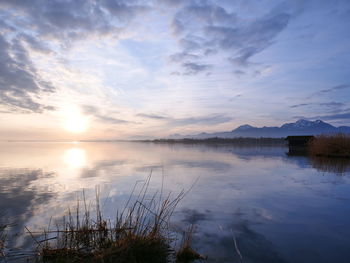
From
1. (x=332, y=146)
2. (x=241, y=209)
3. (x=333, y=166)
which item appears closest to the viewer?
(x=241, y=209)

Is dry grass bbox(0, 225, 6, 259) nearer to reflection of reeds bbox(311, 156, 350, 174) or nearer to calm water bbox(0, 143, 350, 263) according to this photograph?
calm water bbox(0, 143, 350, 263)

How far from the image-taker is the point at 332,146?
2259 centimetres

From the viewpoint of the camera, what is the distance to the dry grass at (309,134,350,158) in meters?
21.6

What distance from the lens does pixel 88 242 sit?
4.25 m

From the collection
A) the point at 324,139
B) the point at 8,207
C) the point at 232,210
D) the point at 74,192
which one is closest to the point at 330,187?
the point at 232,210

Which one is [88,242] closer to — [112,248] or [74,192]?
[112,248]

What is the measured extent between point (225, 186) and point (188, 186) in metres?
1.61

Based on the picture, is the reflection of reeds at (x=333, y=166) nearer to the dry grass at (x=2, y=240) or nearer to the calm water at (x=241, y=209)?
the calm water at (x=241, y=209)

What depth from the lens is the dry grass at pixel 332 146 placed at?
21612mm

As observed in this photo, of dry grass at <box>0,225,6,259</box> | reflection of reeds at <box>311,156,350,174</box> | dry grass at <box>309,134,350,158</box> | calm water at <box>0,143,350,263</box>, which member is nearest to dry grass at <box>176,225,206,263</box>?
calm water at <box>0,143,350,263</box>

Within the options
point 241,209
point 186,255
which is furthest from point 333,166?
point 186,255

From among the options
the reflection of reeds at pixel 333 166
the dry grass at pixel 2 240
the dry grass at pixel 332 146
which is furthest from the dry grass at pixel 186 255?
the dry grass at pixel 332 146

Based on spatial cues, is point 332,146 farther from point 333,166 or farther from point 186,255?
point 186,255

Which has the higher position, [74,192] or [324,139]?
[324,139]
